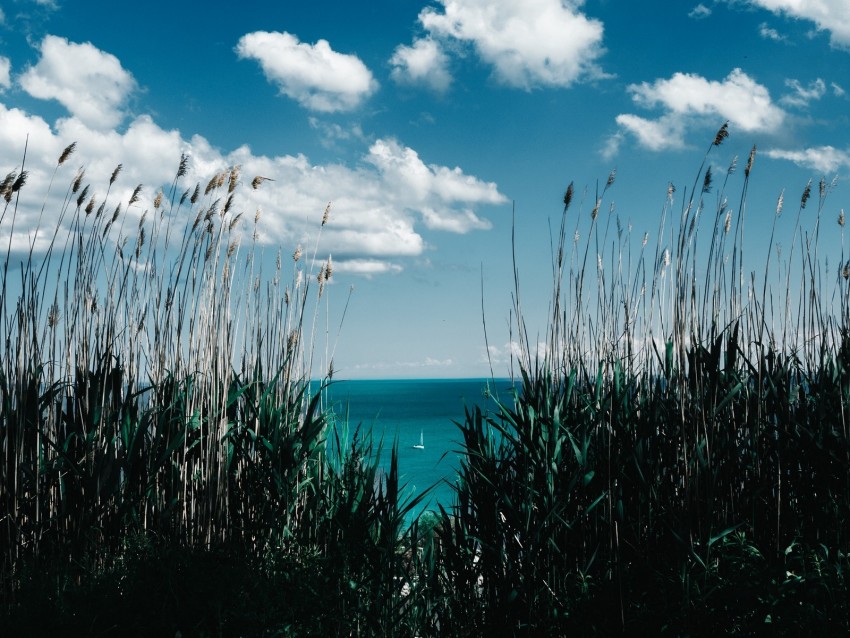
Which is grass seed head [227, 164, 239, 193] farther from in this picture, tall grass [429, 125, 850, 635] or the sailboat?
the sailboat

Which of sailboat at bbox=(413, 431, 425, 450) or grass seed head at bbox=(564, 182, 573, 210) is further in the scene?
sailboat at bbox=(413, 431, 425, 450)

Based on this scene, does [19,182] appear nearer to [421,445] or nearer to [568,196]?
[568,196]

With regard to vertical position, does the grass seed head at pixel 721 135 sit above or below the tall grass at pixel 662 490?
above

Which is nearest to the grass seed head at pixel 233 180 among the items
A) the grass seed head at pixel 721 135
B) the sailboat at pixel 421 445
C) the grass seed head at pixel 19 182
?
the grass seed head at pixel 19 182

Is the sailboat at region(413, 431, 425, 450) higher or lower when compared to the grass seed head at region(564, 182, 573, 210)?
lower

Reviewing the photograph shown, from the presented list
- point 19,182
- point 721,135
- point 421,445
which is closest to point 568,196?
point 721,135

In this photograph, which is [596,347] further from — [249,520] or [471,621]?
[249,520]

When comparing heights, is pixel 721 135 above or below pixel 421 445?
above

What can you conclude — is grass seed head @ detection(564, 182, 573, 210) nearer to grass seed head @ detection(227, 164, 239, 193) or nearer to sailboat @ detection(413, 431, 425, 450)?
grass seed head @ detection(227, 164, 239, 193)

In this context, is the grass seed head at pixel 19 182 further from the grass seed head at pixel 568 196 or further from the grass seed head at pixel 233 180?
the grass seed head at pixel 568 196

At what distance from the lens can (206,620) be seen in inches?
95.7

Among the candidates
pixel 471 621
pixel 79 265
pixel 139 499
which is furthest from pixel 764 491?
pixel 79 265

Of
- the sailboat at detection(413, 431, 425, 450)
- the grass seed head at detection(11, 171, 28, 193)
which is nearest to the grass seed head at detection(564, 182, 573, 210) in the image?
the grass seed head at detection(11, 171, 28, 193)

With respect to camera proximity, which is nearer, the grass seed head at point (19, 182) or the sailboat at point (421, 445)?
the grass seed head at point (19, 182)
